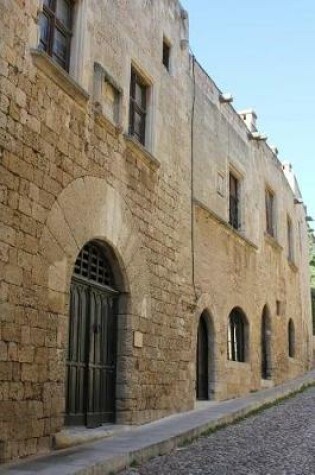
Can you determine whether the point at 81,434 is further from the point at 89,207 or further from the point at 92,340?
the point at 89,207

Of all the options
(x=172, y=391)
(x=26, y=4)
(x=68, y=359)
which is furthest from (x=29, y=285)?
(x=172, y=391)

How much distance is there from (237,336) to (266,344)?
2229mm

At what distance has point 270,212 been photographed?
52.9 feet

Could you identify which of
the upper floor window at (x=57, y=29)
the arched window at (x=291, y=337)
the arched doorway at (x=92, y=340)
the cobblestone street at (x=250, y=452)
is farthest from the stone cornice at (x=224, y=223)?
the arched window at (x=291, y=337)

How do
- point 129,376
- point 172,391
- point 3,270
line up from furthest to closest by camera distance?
point 172,391 < point 129,376 < point 3,270

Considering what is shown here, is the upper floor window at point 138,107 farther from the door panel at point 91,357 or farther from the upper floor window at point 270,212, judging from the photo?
the upper floor window at point 270,212

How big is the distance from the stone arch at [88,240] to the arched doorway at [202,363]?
283 centimetres

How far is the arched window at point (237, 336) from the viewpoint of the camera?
12.0m

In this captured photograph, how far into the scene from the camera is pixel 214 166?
1148 centimetres

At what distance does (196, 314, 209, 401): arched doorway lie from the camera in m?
10.3

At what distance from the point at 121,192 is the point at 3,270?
8.74 ft

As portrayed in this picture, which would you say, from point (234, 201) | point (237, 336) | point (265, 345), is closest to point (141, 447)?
point (237, 336)

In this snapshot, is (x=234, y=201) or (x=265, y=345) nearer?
(x=234, y=201)

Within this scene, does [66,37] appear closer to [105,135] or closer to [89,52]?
[89,52]
